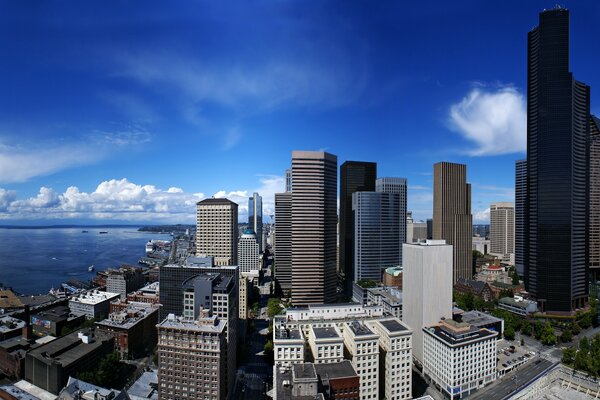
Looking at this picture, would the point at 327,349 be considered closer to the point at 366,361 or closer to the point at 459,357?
the point at 366,361

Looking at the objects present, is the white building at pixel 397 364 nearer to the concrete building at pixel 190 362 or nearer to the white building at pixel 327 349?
the white building at pixel 327 349

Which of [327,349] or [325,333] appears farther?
[325,333]

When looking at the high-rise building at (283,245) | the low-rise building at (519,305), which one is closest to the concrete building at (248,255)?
the high-rise building at (283,245)

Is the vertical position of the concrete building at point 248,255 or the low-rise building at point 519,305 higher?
the concrete building at point 248,255

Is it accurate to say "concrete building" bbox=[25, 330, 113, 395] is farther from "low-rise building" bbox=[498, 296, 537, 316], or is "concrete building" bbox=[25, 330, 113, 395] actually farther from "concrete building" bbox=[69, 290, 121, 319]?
"low-rise building" bbox=[498, 296, 537, 316]

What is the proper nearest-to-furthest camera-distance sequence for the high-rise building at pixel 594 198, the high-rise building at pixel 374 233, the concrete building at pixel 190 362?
the concrete building at pixel 190 362 < the high-rise building at pixel 594 198 < the high-rise building at pixel 374 233

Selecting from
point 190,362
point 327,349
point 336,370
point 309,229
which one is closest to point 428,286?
point 327,349
